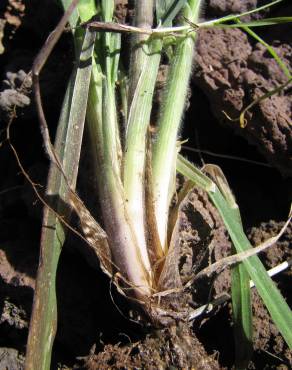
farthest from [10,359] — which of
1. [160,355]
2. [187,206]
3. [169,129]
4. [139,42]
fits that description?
[139,42]

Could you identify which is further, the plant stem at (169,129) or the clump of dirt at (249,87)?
the clump of dirt at (249,87)

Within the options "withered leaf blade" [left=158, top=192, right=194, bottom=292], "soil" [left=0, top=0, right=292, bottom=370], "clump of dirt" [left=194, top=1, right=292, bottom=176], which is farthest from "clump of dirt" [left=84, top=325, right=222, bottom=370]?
"clump of dirt" [left=194, top=1, right=292, bottom=176]

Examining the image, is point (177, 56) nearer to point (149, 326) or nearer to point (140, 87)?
point (140, 87)

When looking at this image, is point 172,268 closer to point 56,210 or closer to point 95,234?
point 95,234

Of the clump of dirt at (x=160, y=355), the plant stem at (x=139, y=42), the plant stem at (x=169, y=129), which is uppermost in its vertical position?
the plant stem at (x=139, y=42)

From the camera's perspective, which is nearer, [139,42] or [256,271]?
[256,271]

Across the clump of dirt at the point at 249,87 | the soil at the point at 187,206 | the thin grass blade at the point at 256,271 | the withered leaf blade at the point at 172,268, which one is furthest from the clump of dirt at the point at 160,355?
the clump of dirt at the point at 249,87

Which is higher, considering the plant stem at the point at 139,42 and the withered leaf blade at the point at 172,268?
the plant stem at the point at 139,42

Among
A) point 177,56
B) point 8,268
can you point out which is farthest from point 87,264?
point 177,56

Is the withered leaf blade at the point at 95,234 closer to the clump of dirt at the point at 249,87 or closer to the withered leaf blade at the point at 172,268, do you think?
the withered leaf blade at the point at 172,268
